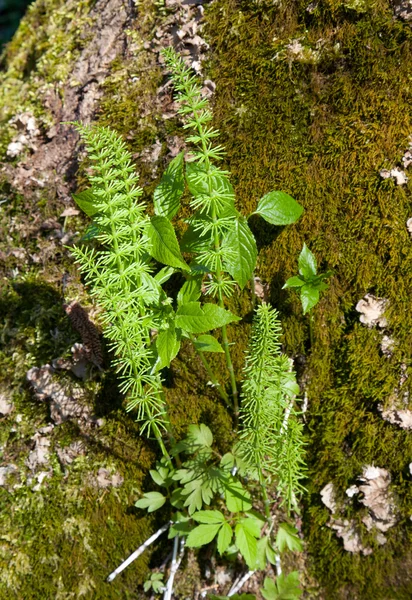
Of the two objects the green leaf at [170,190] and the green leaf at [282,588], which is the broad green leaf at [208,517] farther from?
the green leaf at [170,190]

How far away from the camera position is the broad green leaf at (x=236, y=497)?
8.44 feet

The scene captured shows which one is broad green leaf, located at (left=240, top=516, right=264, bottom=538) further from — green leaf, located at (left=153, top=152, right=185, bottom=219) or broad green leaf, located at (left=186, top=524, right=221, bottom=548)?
green leaf, located at (left=153, top=152, right=185, bottom=219)

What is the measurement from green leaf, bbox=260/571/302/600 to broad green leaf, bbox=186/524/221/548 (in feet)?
1.40

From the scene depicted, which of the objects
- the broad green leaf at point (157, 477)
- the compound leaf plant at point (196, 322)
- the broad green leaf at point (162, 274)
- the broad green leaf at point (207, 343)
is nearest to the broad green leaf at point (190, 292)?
the compound leaf plant at point (196, 322)

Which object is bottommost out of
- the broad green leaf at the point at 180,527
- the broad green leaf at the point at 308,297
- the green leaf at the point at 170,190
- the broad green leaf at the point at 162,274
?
the broad green leaf at the point at 180,527

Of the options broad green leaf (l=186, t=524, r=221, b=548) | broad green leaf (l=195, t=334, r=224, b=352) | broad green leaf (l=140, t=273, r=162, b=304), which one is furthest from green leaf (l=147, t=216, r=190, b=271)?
broad green leaf (l=186, t=524, r=221, b=548)

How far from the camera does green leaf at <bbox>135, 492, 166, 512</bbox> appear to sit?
2.70m

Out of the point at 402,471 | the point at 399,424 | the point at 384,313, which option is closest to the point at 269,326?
the point at 384,313

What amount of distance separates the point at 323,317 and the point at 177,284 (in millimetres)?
876

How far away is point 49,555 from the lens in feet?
9.32

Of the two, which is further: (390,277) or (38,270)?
(38,270)

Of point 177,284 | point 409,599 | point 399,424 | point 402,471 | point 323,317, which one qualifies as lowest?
point 409,599

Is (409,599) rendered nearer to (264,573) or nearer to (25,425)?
(264,573)

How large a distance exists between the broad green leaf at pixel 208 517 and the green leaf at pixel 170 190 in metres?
1.52
